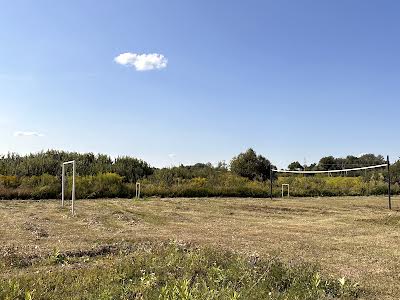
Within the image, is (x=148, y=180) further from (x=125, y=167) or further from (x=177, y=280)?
(x=177, y=280)

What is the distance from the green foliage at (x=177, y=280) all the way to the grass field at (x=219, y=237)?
154 millimetres

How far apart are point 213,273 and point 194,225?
6.93 metres

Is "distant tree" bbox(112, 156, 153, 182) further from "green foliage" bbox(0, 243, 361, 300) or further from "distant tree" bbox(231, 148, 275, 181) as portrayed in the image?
"green foliage" bbox(0, 243, 361, 300)

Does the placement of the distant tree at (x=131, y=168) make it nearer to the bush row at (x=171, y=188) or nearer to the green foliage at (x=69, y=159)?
the green foliage at (x=69, y=159)

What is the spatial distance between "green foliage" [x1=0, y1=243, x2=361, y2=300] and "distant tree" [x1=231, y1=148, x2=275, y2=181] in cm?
3009

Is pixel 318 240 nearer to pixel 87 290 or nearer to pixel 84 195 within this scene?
pixel 87 290

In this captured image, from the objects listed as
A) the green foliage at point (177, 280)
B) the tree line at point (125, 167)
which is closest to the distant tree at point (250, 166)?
the tree line at point (125, 167)

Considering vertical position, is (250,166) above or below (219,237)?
above

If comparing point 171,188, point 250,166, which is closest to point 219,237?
point 171,188

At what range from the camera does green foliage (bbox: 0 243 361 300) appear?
478 cm

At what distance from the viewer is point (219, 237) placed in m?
10.1

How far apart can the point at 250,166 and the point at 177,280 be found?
104ft

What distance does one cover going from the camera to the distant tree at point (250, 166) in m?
36.9

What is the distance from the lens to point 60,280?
17.6ft
